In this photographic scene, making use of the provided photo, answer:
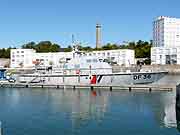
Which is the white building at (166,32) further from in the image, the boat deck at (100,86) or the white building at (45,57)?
the boat deck at (100,86)

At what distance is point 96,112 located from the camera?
35625mm

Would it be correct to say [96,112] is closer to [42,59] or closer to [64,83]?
[64,83]

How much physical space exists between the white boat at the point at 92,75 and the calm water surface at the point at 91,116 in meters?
17.9

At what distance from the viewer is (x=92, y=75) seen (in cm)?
6569

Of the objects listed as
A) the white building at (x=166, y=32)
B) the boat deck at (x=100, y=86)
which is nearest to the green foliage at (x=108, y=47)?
the white building at (x=166, y=32)

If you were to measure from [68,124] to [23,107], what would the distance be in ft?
39.0

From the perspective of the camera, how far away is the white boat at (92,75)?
214 feet

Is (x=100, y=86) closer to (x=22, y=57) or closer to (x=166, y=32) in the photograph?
(x=22, y=57)

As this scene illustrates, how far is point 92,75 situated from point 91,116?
1292 inches

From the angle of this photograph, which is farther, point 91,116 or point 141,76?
point 141,76

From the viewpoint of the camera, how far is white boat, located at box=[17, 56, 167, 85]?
65312 millimetres

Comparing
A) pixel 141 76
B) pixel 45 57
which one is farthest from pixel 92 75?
pixel 45 57

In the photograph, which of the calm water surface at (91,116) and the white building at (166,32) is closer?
the calm water surface at (91,116)

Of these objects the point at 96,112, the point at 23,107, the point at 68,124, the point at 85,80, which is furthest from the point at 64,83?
the point at 68,124
